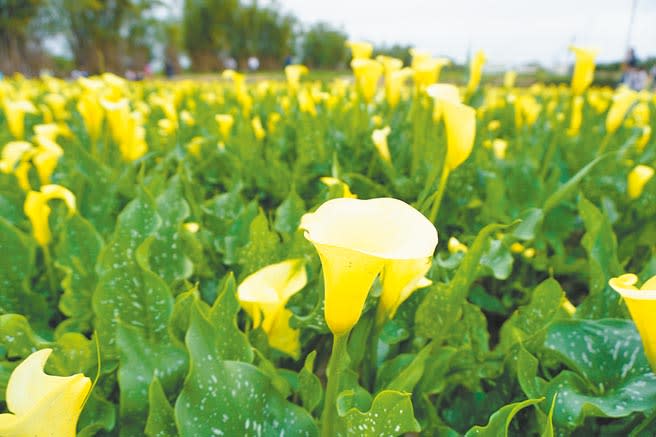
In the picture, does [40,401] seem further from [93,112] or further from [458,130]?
[93,112]

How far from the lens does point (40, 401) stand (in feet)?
1.53

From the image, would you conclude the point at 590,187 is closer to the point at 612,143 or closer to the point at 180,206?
the point at 612,143

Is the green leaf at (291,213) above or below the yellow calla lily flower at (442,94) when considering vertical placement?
below

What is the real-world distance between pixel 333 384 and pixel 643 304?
0.37 m

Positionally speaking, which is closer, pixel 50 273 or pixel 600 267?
pixel 600 267

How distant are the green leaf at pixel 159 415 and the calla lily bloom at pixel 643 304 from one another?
0.59 metres

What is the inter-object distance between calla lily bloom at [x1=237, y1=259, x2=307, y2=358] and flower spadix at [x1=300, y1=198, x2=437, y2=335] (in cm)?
22

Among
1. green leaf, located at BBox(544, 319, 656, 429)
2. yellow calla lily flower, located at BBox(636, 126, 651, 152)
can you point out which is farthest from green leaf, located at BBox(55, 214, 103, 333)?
yellow calla lily flower, located at BBox(636, 126, 651, 152)

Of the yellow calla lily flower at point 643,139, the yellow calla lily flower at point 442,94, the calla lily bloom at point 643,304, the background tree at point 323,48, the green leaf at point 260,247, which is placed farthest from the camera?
the background tree at point 323,48

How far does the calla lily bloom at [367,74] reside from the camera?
70.2 inches

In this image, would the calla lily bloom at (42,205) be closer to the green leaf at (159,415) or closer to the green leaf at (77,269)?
the green leaf at (77,269)

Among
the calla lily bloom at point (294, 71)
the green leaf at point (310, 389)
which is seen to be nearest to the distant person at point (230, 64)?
the calla lily bloom at point (294, 71)

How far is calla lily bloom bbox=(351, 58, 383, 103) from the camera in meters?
1.78

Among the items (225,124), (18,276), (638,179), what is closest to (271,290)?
(18,276)
